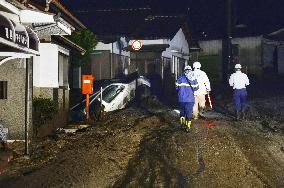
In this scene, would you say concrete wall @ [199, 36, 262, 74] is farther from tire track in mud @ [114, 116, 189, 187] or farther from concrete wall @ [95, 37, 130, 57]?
tire track in mud @ [114, 116, 189, 187]

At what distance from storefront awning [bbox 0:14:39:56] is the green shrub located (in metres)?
2.15

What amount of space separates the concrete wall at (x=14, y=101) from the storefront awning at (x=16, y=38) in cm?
117

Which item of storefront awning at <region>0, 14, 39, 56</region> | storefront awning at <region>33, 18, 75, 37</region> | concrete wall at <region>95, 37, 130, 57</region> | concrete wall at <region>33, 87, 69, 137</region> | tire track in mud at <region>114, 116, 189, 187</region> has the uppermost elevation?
concrete wall at <region>95, 37, 130, 57</region>

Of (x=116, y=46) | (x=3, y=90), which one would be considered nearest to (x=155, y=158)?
(x=3, y=90)

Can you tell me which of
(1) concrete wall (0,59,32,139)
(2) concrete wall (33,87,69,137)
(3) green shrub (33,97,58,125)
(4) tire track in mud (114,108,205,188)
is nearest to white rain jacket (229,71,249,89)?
(4) tire track in mud (114,108,205,188)

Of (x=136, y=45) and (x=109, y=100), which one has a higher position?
(x=136, y=45)

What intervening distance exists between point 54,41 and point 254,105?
10554 millimetres

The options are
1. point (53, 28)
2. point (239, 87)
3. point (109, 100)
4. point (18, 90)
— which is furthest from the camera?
point (109, 100)

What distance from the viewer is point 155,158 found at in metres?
8.03

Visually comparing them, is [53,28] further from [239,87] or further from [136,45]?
[136,45]

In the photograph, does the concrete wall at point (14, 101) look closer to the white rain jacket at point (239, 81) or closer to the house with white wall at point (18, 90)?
the house with white wall at point (18, 90)

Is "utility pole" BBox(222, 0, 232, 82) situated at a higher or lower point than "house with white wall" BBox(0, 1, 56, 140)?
higher

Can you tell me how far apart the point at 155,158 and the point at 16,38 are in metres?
3.99

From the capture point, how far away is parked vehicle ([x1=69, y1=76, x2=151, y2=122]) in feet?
44.3
